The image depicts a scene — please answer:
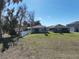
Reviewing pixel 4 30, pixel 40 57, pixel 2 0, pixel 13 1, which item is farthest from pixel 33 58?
pixel 4 30

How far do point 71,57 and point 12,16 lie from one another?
1675 inches

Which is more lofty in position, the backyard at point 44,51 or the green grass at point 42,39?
the green grass at point 42,39

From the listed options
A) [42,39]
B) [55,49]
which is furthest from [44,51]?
[42,39]

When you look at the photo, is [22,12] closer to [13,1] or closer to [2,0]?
[13,1]

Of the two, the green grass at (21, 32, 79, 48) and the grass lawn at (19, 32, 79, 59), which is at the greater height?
the green grass at (21, 32, 79, 48)

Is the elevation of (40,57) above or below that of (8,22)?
below

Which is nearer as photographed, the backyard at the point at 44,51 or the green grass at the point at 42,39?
the backyard at the point at 44,51

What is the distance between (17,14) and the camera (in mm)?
59844

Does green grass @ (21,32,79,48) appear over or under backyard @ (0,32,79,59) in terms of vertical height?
over

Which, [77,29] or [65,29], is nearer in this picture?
[65,29]

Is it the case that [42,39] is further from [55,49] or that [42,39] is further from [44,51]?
[44,51]

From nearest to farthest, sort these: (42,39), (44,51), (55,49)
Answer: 1. (44,51)
2. (55,49)
3. (42,39)

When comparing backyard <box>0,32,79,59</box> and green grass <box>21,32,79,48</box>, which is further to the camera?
green grass <box>21,32,79,48</box>

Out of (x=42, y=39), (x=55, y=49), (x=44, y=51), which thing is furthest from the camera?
(x=42, y=39)
